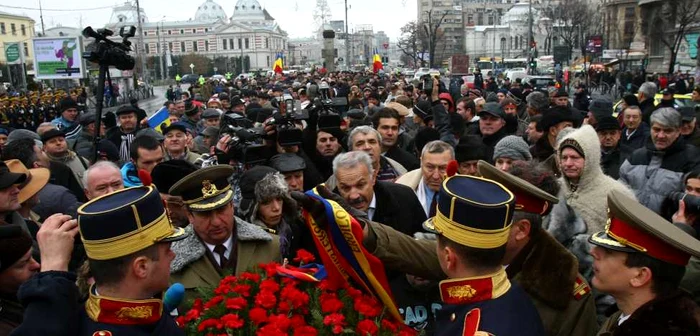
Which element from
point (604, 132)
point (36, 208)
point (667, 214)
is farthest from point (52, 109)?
point (667, 214)

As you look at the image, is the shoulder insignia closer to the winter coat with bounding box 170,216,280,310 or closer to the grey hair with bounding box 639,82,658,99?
the winter coat with bounding box 170,216,280,310

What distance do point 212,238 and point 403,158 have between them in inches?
146

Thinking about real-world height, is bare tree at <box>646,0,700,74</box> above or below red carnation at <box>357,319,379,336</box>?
above

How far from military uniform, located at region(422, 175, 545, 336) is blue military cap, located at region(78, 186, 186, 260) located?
1.18 meters

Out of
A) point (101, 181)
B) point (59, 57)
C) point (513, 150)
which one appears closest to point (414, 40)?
point (59, 57)

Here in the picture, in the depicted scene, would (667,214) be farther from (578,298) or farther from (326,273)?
(326,273)

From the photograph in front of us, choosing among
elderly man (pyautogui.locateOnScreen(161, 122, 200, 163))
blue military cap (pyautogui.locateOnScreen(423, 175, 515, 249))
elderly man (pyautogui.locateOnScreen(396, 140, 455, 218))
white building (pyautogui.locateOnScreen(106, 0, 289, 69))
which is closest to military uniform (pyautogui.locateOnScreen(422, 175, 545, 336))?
blue military cap (pyautogui.locateOnScreen(423, 175, 515, 249))

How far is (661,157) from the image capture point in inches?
243

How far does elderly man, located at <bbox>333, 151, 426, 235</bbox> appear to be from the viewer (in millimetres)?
4113

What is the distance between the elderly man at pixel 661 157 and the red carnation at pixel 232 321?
15.1 ft

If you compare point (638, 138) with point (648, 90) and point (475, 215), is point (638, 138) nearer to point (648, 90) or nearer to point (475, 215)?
point (648, 90)

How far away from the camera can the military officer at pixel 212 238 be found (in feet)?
11.3

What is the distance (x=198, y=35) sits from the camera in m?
134

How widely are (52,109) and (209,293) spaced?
78.0 feet
